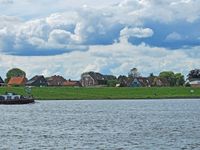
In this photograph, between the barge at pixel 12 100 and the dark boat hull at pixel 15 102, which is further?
the dark boat hull at pixel 15 102

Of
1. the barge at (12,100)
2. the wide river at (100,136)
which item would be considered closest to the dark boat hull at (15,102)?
the barge at (12,100)

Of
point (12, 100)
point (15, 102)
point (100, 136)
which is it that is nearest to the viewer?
point (100, 136)

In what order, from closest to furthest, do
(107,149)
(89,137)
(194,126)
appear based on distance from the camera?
(107,149) < (89,137) < (194,126)

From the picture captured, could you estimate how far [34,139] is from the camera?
61719 millimetres

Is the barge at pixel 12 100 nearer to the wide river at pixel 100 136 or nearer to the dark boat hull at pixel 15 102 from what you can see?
the dark boat hull at pixel 15 102

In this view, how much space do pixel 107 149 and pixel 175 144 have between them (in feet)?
22.1

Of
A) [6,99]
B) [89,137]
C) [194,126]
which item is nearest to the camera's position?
[89,137]

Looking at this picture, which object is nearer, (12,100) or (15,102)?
(12,100)

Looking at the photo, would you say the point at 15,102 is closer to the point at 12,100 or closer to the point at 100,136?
the point at 12,100

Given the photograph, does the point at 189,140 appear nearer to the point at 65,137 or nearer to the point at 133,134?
the point at 133,134

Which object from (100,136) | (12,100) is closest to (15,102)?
(12,100)

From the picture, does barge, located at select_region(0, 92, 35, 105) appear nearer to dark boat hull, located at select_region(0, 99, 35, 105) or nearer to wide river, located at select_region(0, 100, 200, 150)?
dark boat hull, located at select_region(0, 99, 35, 105)

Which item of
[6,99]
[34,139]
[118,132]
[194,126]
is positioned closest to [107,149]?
[34,139]

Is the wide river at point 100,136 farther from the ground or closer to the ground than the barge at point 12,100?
closer to the ground
